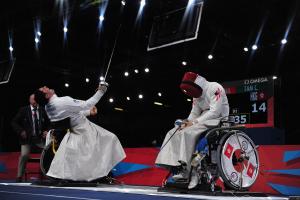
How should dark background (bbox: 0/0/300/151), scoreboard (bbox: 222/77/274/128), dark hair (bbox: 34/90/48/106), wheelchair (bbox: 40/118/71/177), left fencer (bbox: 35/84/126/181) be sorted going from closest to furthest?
1. left fencer (bbox: 35/84/126/181)
2. dark hair (bbox: 34/90/48/106)
3. wheelchair (bbox: 40/118/71/177)
4. scoreboard (bbox: 222/77/274/128)
5. dark background (bbox: 0/0/300/151)

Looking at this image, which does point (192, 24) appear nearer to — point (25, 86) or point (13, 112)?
point (25, 86)

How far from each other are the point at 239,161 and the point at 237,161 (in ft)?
0.06

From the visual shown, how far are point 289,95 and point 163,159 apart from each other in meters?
6.97

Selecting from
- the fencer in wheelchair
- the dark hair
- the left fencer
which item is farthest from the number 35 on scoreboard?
the dark hair

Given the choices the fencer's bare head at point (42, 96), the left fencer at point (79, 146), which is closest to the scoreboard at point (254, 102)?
the left fencer at point (79, 146)

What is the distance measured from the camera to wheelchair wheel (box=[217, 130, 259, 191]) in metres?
3.42

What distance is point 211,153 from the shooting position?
3604 millimetres

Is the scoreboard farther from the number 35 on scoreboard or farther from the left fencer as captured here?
the left fencer

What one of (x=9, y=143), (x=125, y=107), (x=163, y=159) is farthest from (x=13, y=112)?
(x=163, y=159)

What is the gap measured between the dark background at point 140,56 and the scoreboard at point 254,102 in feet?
4.07

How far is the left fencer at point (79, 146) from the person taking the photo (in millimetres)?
4703

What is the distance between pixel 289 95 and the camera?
32.4ft

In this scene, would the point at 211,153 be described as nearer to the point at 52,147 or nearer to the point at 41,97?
the point at 41,97

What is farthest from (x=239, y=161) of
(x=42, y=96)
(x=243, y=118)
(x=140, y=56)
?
(x=140, y=56)
